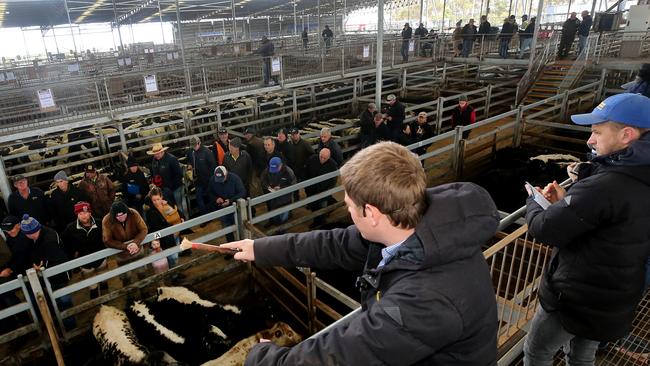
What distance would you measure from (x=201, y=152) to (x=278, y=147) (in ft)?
5.30

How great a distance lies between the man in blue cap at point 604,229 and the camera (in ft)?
7.09

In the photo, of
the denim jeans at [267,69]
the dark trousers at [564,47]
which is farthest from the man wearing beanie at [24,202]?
the dark trousers at [564,47]

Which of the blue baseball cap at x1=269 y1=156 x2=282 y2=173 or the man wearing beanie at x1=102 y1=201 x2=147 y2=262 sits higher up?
the blue baseball cap at x1=269 y1=156 x2=282 y2=173

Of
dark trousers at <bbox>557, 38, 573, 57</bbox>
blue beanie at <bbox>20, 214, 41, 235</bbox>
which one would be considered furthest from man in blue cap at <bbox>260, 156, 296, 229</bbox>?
dark trousers at <bbox>557, 38, 573, 57</bbox>

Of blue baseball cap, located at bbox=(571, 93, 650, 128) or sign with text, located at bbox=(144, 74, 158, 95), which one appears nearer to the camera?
blue baseball cap, located at bbox=(571, 93, 650, 128)

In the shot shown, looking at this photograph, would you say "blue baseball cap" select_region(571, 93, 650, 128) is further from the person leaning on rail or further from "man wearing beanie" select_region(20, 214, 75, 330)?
"man wearing beanie" select_region(20, 214, 75, 330)

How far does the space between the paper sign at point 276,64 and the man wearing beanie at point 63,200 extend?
24.0ft

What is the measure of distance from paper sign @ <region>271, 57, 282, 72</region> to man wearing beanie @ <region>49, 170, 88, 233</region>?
7.31m

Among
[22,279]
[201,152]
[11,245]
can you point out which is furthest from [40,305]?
[201,152]

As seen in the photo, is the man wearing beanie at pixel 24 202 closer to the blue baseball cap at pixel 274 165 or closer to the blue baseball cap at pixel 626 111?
the blue baseball cap at pixel 274 165

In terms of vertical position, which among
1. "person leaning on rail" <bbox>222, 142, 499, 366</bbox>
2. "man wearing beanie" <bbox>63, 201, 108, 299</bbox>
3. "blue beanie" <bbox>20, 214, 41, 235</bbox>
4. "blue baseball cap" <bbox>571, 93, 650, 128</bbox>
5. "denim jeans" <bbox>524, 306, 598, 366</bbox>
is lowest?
"man wearing beanie" <bbox>63, 201, 108, 299</bbox>

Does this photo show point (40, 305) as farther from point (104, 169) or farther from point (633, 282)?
point (104, 169)

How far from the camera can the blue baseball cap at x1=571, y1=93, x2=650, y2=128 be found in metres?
2.25

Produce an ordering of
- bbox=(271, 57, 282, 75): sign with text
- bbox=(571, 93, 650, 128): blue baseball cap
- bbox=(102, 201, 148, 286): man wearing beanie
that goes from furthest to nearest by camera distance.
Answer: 1. bbox=(271, 57, 282, 75): sign with text
2. bbox=(102, 201, 148, 286): man wearing beanie
3. bbox=(571, 93, 650, 128): blue baseball cap
